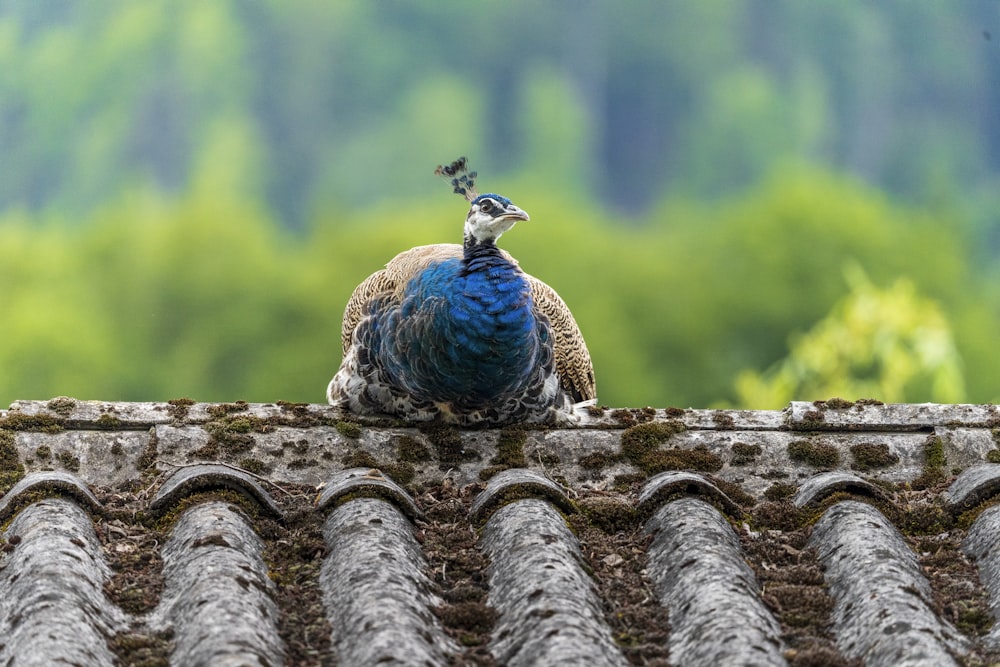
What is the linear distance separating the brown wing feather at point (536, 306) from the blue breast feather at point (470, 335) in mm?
242

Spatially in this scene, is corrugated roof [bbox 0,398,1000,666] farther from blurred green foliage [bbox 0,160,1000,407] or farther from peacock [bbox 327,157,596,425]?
blurred green foliage [bbox 0,160,1000,407]

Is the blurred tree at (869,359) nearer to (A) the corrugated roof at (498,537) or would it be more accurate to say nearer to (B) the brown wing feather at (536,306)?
(B) the brown wing feather at (536,306)

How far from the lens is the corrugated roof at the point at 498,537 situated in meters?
3.25

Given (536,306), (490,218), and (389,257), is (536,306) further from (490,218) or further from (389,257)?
(389,257)

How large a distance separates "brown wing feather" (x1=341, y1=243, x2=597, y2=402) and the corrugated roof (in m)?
0.71

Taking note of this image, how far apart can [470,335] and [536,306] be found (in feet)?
2.02

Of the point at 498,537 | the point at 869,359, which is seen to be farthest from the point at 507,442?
the point at 869,359

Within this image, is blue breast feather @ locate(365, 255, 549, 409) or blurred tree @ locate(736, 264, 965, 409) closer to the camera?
blue breast feather @ locate(365, 255, 549, 409)

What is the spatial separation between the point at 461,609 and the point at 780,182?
2679 centimetres

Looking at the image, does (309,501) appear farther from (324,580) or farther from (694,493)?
(694,493)

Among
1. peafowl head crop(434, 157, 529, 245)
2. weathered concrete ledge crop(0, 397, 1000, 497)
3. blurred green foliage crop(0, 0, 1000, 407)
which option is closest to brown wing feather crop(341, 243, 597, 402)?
peafowl head crop(434, 157, 529, 245)

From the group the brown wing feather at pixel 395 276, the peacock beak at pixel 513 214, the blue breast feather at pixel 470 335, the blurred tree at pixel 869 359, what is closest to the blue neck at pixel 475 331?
the blue breast feather at pixel 470 335

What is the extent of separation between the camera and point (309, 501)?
434cm

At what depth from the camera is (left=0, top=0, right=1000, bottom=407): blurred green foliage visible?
85.8 ft
